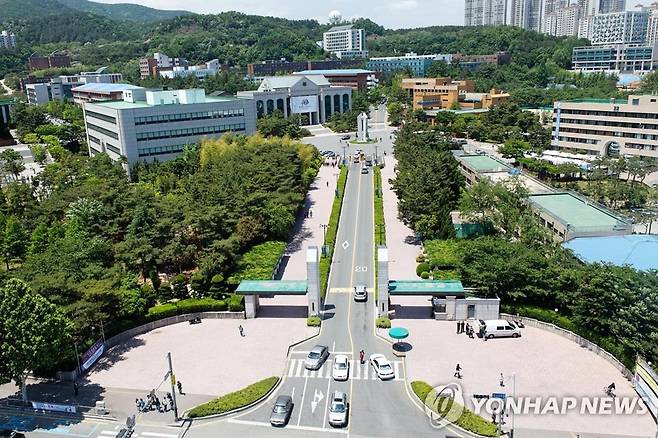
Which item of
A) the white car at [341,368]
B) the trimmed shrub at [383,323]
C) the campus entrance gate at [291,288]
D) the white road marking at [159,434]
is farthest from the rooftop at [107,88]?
the white road marking at [159,434]

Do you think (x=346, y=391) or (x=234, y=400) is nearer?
(x=234, y=400)

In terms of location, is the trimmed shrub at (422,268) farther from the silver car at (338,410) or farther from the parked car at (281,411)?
the parked car at (281,411)

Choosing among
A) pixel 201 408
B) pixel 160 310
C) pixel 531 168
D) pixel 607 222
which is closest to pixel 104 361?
pixel 160 310

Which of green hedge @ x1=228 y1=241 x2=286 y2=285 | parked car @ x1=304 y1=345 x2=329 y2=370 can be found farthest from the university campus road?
green hedge @ x1=228 y1=241 x2=286 y2=285

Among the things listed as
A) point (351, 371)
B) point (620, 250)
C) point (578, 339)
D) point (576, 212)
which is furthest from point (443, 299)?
point (576, 212)

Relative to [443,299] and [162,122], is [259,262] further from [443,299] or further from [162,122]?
[162,122]

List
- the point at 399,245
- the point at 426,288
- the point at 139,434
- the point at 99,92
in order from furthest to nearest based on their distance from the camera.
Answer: the point at 99,92
the point at 399,245
the point at 426,288
the point at 139,434

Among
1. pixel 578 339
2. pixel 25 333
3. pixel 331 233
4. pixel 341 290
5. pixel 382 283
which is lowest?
pixel 578 339
